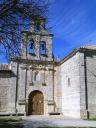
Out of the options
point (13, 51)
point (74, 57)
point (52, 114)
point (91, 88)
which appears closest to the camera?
point (13, 51)

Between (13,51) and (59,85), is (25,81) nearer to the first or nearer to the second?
(59,85)

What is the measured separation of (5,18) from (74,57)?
1235 cm

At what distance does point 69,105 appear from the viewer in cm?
2459

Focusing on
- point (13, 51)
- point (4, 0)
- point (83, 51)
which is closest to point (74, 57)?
point (83, 51)

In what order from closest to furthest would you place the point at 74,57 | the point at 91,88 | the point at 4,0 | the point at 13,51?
the point at 4,0 → the point at 13,51 → the point at 91,88 → the point at 74,57

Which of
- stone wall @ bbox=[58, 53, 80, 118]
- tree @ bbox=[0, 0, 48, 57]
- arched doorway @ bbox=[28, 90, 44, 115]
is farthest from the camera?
arched doorway @ bbox=[28, 90, 44, 115]

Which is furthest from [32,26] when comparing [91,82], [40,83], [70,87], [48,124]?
[40,83]

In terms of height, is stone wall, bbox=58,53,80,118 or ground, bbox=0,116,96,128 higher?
stone wall, bbox=58,53,80,118

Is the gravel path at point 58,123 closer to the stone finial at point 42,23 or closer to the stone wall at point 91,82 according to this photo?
the stone wall at point 91,82

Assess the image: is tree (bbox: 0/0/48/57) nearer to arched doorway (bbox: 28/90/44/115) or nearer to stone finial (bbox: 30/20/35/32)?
stone finial (bbox: 30/20/35/32)

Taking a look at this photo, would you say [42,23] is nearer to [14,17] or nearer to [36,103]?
[14,17]

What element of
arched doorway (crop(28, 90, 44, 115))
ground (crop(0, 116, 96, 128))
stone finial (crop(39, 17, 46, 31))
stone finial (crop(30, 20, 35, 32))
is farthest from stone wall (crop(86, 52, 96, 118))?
stone finial (crop(30, 20, 35, 32))

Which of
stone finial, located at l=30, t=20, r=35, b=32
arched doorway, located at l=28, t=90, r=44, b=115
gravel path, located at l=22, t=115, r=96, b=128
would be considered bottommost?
gravel path, located at l=22, t=115, r=96, b=128

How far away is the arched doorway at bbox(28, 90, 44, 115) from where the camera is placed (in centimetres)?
2683
